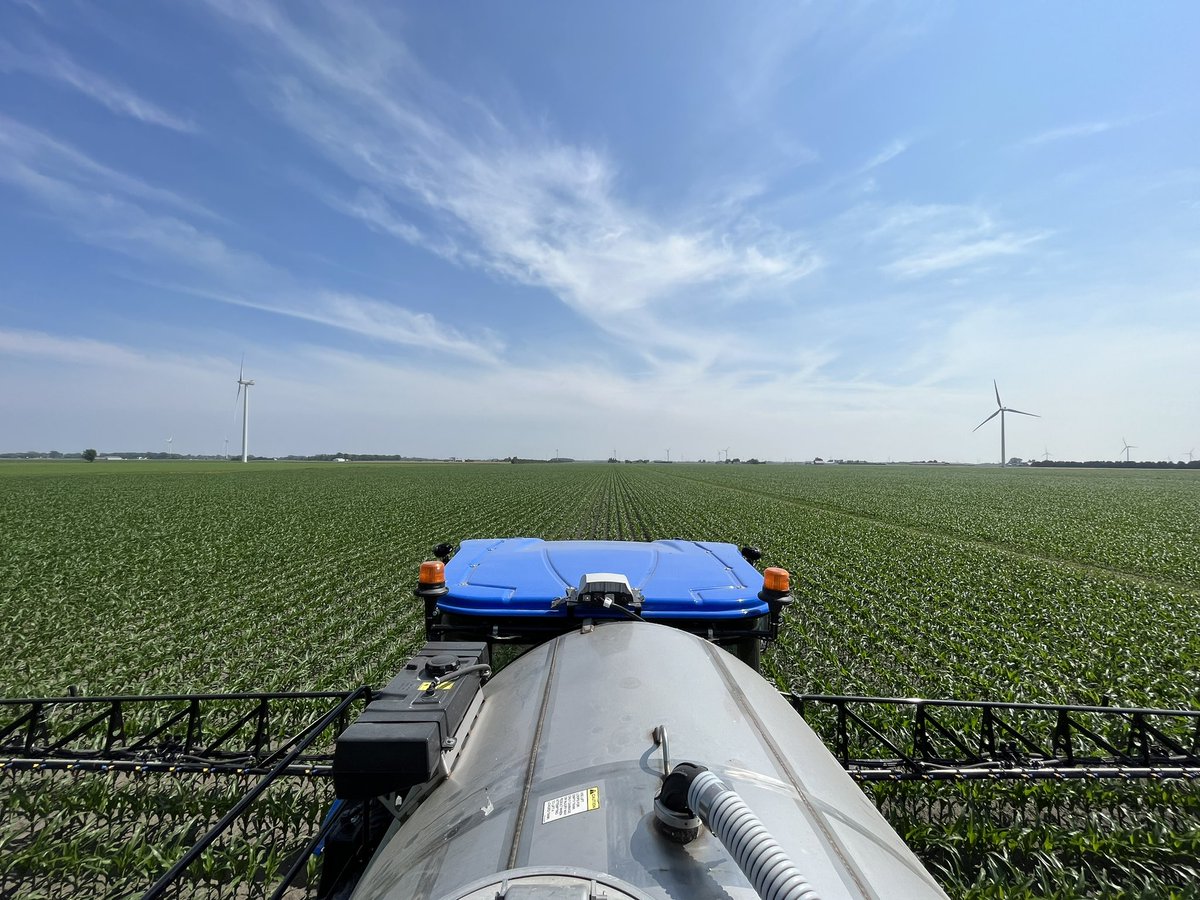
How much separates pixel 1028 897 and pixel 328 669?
26.4 ft

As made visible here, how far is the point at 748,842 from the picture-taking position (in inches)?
36.3

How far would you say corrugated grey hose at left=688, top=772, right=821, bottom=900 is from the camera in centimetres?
86

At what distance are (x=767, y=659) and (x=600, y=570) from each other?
5.59 m

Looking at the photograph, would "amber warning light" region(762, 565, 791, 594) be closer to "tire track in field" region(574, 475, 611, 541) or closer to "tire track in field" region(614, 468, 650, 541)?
"tire track in field" region(574, 475, 611, 541)

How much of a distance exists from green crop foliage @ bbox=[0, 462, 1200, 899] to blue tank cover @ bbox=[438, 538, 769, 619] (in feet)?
8.46

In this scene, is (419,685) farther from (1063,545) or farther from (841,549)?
(1063,545)

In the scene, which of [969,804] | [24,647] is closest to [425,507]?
[24,647]

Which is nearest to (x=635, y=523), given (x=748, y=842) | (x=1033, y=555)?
(x=1033, y=555)

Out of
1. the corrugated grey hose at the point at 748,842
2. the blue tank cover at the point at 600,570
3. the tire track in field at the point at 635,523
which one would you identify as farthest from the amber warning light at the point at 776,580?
the tire track in field at the point at 635,523

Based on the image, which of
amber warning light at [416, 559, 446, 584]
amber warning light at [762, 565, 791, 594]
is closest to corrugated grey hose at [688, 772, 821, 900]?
amber warning light at [762, 565, 791, 594]

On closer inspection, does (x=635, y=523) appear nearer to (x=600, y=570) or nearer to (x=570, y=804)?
(x=600, y=570)

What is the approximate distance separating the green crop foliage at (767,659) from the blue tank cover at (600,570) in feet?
8.46

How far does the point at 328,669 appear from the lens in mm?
7551

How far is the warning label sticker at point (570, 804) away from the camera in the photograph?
123cm
